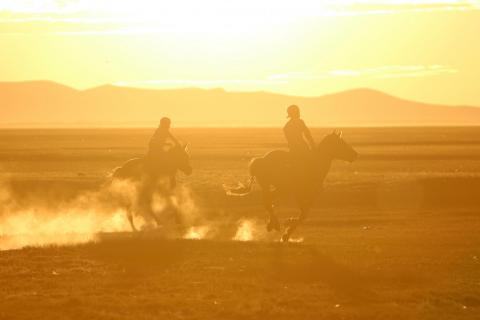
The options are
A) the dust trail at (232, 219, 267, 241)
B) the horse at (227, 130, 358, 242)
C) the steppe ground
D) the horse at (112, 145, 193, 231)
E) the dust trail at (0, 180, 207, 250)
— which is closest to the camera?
the steppe ground

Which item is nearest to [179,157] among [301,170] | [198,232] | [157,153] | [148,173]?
[157,153]

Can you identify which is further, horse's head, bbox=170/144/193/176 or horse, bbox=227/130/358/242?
horse's head, bbox=170/144/193/176

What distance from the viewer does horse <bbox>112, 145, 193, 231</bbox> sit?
23328 mm

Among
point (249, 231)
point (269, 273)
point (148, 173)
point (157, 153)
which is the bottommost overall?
point (249, 231)

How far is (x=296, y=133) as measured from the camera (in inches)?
813

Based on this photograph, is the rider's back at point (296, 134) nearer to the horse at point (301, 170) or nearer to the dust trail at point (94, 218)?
the horse at point (301, 170)

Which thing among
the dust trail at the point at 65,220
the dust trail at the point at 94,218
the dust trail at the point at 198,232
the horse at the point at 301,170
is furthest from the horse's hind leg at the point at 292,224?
the dust trail at the point at 65,220

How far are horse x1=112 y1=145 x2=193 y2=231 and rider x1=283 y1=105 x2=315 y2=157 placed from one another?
3.51 m

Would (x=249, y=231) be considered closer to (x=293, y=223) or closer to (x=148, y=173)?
(x=148, y=173)

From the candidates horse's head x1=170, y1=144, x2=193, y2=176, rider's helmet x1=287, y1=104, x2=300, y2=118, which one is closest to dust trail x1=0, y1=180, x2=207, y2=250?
horse's head x1=170, y1=144, x2=193, y2=176

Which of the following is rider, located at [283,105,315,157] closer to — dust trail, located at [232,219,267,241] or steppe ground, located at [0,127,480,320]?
steppe ground, located at [0,127,480,320]

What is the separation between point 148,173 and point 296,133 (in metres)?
4.22

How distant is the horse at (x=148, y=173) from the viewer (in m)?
23.3

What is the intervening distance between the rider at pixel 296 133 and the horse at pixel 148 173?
3.51 metres
